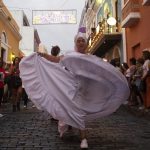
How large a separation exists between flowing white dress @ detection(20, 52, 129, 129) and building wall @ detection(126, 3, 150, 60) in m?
9.39

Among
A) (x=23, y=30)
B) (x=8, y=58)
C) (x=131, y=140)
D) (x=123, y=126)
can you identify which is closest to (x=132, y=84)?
(x=123, y=126)

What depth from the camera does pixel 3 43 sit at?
1086 inches

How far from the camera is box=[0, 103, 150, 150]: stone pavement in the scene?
6.41 m

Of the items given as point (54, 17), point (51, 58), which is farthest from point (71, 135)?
point (54, 17)

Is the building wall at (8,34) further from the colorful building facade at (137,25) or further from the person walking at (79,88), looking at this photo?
the person walking at (79,88)

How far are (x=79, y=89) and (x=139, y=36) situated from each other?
11.5m

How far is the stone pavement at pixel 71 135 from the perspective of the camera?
6414mm

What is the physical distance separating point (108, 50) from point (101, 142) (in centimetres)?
2167

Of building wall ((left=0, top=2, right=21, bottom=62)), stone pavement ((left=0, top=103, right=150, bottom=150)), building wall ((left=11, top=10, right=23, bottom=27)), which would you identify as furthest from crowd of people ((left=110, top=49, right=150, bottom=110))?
building wall ((left=11, top=10, right=23, bottom=27))

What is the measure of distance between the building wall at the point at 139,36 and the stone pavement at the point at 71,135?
673 cm

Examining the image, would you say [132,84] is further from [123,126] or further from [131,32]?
[131,32]

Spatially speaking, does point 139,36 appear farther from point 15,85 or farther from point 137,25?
point 15,85

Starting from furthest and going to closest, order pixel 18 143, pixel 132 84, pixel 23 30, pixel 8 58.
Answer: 1. pixel 23 30
2. pixel 8 58
3. pixel 132 84
4. pixel 18 143

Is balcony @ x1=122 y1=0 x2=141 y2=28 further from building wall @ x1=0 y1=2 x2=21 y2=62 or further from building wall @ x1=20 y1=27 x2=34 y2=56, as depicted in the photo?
building wall @ x1=20 y1=27 x2=34 y2=56
